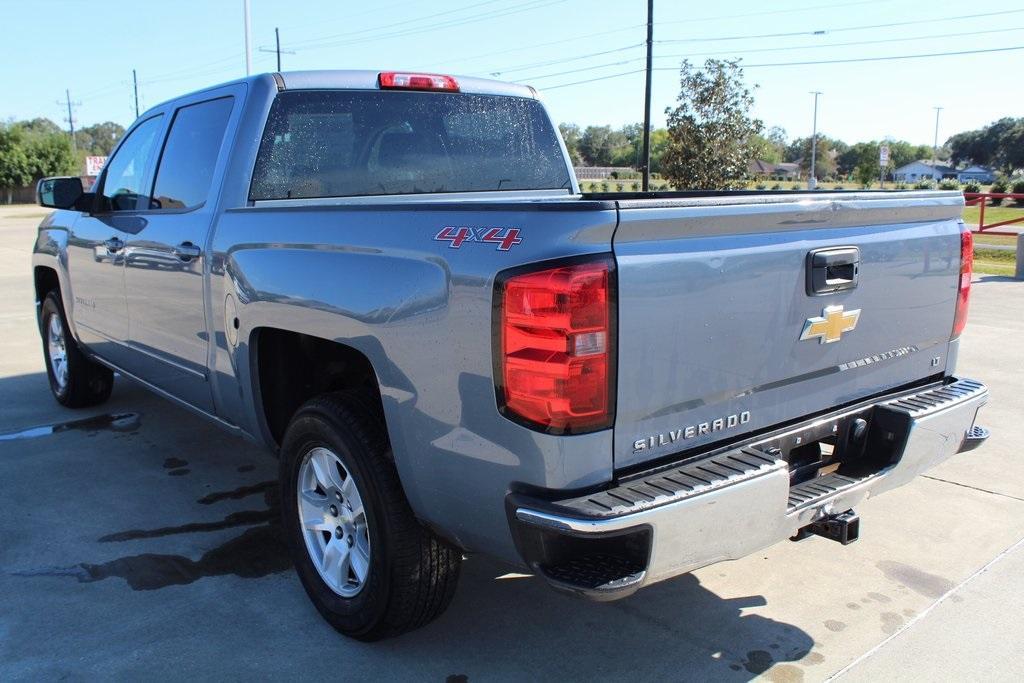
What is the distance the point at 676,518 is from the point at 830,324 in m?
0.98

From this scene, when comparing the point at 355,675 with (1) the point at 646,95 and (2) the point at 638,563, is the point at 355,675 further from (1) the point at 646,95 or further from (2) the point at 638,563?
(1) the point at 646,95

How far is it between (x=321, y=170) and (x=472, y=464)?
1986 millimetres

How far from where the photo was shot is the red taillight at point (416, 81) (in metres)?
4.20

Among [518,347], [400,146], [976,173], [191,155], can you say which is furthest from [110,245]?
[976,173]

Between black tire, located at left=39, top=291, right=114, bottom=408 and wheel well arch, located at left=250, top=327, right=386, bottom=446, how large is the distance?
2823 mm

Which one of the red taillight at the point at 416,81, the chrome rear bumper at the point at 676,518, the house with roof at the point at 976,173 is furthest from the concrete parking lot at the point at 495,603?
the house with roof at the point at 976,173

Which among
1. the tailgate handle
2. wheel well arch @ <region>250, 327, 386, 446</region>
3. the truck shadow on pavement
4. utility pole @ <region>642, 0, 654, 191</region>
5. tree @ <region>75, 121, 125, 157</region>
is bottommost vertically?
the truck shadow on pavement

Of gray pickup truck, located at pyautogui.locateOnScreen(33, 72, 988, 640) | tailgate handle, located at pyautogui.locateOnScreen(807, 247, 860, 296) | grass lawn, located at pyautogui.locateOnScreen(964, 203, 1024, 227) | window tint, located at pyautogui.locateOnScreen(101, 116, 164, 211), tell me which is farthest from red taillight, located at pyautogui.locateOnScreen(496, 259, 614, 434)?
grass lawn, located at pyautogui.locateOnScreen(964, 203, 1024, 227)

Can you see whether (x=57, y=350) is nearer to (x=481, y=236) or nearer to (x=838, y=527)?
(x=481, y=236)

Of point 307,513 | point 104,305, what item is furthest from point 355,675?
point 104,305

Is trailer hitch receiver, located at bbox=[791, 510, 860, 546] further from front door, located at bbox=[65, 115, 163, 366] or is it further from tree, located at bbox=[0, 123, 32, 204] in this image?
tree, located at bbox=[0, 123, 32, 204]

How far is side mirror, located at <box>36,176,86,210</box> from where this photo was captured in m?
4.98

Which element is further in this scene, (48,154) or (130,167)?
(48,154)

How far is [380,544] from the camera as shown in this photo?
2.82 meters
